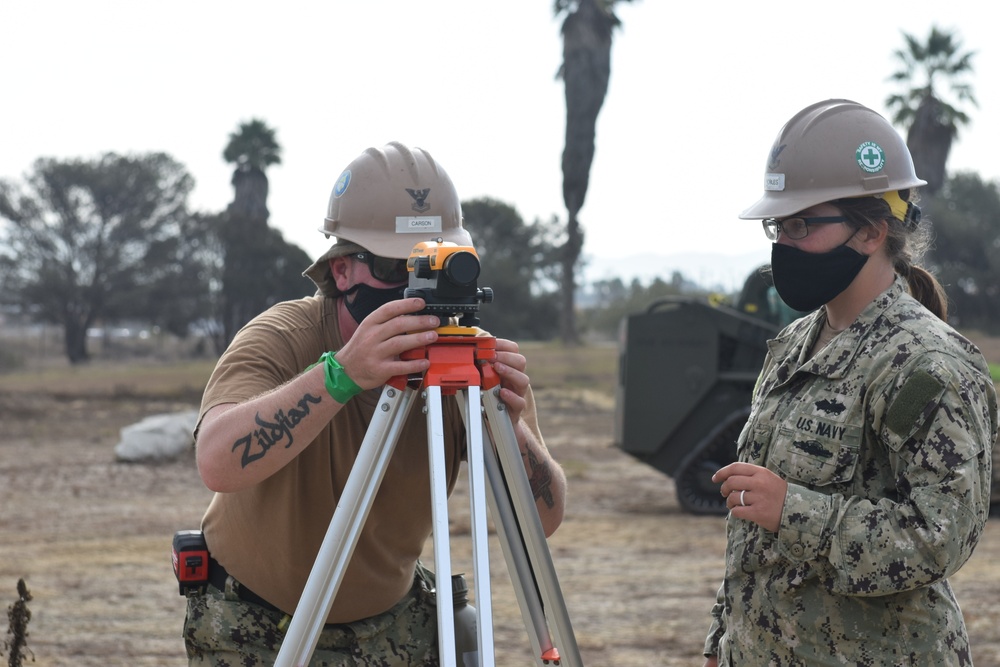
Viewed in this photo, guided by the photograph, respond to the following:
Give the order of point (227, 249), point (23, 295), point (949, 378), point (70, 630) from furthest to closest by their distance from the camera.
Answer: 1. point (23, 295)
2. point (227, 249)
3. point (70, 630)
4. point (949, 378)

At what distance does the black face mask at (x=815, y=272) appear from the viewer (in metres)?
2.59

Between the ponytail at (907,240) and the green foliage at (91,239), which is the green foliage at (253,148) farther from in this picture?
the ponytail at (907,240)

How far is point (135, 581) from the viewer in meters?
8.75

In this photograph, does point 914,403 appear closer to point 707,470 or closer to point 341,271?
point 341,271

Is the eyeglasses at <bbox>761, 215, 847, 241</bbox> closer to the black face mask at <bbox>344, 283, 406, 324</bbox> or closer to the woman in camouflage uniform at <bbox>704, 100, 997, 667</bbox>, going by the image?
the woman in camouflage uniform at <bbox>704, 100, 997, 667</bbox>

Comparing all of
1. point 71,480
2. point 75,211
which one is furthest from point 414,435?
point 75,211

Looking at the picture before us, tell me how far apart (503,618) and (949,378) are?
5.46m

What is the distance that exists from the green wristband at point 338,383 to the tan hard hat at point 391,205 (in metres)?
0.38

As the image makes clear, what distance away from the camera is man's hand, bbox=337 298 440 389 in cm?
235

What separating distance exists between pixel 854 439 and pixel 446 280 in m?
0.91

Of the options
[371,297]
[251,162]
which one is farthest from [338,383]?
[251,162]

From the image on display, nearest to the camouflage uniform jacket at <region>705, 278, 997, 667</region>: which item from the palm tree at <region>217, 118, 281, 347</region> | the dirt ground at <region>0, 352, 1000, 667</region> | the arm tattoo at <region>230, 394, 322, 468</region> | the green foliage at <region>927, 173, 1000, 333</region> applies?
the arm tattoo at <region>230, 394, 322, 468</region>

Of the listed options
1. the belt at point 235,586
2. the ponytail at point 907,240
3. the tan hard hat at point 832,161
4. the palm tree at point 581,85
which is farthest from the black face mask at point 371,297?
the palm tree at point 581,85

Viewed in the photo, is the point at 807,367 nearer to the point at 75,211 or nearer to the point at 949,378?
the point at 949,378
